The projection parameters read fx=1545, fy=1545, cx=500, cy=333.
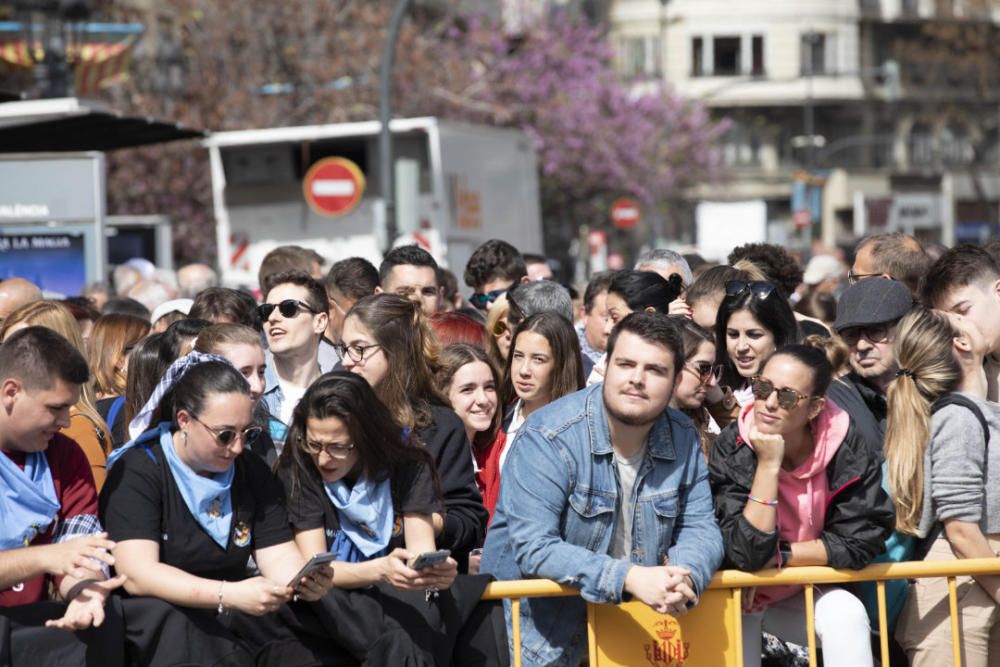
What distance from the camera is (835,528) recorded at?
5.51m

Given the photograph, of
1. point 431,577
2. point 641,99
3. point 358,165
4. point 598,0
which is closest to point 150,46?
point 358,165

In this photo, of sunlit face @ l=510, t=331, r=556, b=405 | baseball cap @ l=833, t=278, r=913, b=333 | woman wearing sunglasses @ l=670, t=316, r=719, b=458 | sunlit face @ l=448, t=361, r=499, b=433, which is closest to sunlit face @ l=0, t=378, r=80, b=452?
sunlit face @ l=448, t=361, r=499, b=433

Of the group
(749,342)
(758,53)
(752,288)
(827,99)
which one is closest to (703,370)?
(749,342)

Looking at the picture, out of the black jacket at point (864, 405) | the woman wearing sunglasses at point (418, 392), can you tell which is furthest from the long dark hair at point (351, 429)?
the black jacket at point (864, 405)

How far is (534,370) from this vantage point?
6.68 metres

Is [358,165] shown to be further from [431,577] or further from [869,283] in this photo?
[431,577]

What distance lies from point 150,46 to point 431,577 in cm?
2626

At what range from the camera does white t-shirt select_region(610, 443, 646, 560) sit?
5328mm

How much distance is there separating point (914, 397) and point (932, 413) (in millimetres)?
91

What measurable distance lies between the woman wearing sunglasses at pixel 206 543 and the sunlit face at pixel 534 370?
1697 mm

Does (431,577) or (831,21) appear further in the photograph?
(831,21)

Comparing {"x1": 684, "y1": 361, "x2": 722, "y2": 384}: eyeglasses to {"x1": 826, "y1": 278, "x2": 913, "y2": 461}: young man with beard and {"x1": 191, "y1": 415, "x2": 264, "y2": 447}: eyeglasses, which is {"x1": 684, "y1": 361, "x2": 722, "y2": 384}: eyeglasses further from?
{"x1": 191, "y1": 415, "x2": 264, "y2": 447}: eyeglasses

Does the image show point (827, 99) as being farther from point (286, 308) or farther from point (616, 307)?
point (286, 308)

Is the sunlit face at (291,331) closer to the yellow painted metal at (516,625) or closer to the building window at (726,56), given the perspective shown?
the yellow painted metal at (516,625)
